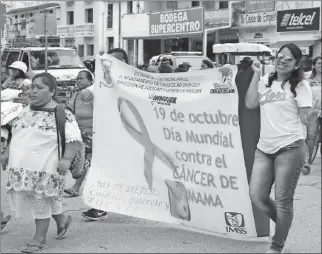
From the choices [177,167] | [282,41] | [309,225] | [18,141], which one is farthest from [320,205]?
[282,41]

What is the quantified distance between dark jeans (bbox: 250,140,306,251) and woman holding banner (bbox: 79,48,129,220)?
1813 millimetres

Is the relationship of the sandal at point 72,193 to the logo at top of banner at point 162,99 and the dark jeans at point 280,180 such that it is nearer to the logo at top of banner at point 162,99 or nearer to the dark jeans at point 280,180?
the logo at top of banner at point 162,99

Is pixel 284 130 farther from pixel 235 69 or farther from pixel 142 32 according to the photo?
pixel 142 32

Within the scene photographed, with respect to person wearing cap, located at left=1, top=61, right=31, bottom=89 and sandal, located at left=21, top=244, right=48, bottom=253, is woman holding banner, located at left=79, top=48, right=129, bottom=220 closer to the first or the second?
sandal, located at left=21, top=244, right=48, bottom=253

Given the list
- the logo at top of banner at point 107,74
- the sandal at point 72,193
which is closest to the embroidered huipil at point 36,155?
the logo at top of banner at point 107,74

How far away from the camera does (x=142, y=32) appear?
3412 cm

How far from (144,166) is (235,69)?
118 centimetres

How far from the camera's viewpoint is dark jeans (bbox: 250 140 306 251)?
4316 millimetres

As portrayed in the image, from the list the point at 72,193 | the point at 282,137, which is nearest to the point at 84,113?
the point at 72,193

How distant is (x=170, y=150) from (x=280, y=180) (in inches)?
47.5

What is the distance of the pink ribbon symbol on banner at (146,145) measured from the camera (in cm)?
530

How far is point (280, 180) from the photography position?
4316 mm

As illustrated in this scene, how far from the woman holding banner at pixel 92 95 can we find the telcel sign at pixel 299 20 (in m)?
22.1

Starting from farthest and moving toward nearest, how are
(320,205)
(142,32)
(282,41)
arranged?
(142,32) → (282,41) → (320,205)
